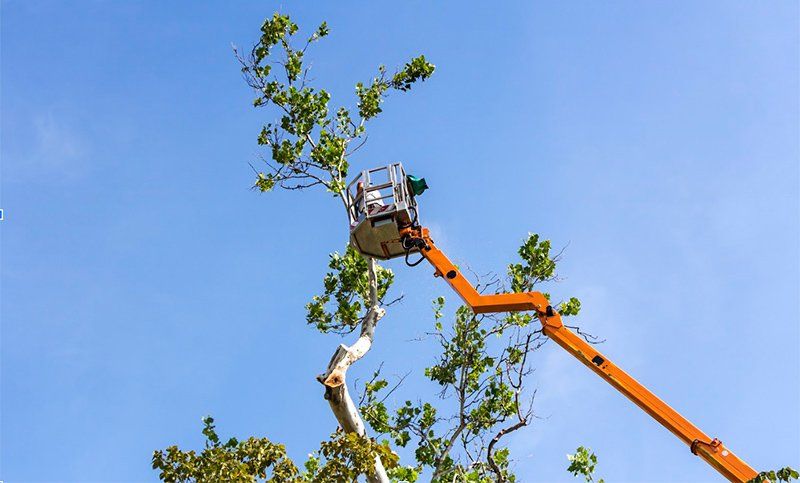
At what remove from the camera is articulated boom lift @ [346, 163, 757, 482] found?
1382 centimetres

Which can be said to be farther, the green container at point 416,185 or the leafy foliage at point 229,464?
the green container at point 416,185

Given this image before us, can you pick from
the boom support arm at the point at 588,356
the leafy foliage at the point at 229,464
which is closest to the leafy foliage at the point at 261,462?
the leafy foliage at the point at 229,464

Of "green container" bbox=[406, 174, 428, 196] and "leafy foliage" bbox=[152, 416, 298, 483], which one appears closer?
"leafy foliage" bbox=[152, 416, 298, 483]

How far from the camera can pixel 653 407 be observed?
1373 cm

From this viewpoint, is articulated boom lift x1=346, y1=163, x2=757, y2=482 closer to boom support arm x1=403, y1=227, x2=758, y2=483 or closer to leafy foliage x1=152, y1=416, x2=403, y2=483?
boom support arm x1=403, y1=227, x2=758, y2=483

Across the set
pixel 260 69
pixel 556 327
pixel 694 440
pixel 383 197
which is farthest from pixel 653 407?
pixel 260 69

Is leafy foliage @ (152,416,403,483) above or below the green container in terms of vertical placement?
below

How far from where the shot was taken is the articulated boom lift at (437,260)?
1382 centimetres

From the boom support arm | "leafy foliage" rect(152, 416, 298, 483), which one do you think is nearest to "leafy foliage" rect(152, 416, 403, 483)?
"leafy foliage" rect(152, 416, 298, 483)

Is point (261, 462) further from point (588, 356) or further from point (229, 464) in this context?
point (588, 356)

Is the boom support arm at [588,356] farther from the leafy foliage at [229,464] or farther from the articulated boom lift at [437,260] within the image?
the leafy foliage at [229,464]

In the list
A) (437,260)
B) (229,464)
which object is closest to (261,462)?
(229,464)

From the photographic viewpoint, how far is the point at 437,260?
48.3 feet

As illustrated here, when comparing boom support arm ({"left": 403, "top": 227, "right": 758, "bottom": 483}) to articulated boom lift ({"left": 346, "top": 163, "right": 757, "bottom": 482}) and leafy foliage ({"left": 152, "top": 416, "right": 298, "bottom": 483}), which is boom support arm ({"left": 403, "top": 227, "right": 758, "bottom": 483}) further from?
leafy foliage ({"left": 152, "top": 416, "right": 298, "bottom": 483})
